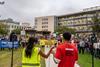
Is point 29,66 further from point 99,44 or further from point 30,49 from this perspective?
point 99,44

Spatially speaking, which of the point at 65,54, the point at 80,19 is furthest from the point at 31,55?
the point at 80,19

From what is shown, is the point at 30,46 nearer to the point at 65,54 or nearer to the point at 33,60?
the point at 33,60

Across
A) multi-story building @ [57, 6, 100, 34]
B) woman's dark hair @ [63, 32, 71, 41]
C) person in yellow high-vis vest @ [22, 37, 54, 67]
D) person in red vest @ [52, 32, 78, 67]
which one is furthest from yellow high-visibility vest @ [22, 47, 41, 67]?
multi-story building @ [57, 6, 100, 34]

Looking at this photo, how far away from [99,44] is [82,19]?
132456mm

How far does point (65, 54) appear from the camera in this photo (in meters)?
8.23

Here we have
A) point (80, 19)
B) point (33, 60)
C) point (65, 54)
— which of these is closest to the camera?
point (65, 54)

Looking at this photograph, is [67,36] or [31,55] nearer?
[67,36]

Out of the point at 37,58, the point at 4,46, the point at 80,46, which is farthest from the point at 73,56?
the point at 4,46

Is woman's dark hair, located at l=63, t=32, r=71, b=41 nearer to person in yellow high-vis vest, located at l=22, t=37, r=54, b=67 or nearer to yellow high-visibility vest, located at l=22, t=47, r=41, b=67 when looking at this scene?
person in yellow high-vis vest, located at l=22, t=37, r=54, b=67

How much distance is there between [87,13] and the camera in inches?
6107

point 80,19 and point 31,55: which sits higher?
point 80,19

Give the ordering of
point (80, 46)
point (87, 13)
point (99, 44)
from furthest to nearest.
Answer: point (87, 13)
point (80, 46)
point (99, 44)

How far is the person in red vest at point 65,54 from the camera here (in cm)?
817

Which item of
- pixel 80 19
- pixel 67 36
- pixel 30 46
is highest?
pixel 80 19
